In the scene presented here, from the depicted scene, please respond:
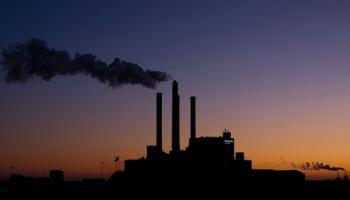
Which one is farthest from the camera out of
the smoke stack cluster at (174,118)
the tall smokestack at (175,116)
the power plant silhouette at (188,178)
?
the smoke stack cluster at (174,118)

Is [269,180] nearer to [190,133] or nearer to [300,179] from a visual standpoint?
[300,179]

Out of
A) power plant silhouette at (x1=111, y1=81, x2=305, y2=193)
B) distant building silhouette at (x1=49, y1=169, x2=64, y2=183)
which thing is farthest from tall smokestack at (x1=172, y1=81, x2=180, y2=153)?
distant building silhouette at (x1=49, y1=169, x2=64, y2=183)

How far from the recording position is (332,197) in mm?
125188

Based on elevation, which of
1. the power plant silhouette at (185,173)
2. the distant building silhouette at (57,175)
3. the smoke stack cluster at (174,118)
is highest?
the smoke stack cluster at (174,118)

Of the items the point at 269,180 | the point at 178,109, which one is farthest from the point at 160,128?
the point at 269,180

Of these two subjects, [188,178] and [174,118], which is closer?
[188,178]

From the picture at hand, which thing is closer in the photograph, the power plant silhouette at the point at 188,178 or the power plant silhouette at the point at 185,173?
the power plant silhouette at the point at 188,178

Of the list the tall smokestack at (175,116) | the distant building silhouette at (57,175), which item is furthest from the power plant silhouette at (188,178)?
the distant building silhouette at (57,175)

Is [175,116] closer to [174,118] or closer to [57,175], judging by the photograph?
[174,118]

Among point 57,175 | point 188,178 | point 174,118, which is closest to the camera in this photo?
point 188,178

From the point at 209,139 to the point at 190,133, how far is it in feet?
61.8

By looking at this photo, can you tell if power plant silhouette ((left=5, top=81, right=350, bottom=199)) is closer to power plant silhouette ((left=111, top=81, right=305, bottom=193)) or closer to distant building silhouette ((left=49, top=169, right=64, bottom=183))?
power plant silhouette ((left=111, top=81, right=305, bottom=193))

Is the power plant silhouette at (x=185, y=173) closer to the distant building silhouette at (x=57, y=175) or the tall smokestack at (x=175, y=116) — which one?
the tall smokestack at (x=175, y=116)

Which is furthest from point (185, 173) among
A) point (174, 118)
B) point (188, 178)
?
point (174, 118)
